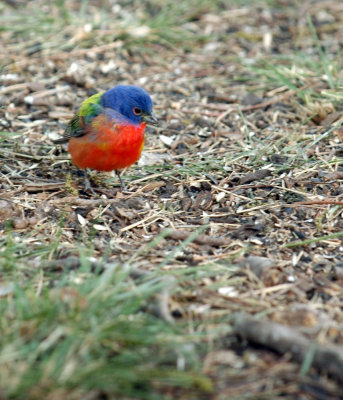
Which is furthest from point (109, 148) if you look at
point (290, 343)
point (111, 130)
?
point (290, 343)

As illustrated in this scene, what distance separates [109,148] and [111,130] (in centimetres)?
13

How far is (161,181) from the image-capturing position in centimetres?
466

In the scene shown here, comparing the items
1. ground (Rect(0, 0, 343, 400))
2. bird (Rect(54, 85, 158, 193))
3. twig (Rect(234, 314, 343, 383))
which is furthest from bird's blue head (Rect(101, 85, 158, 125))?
twig (Rect(234, 314, 343, 383))

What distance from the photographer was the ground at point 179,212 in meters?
2.62

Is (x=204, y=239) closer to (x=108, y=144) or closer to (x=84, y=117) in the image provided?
(x=108, y=144)

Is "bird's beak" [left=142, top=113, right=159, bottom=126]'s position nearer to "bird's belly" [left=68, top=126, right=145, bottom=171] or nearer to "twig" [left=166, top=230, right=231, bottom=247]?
"bird's belly" [left=68, top=126, right=145, bottom=171]

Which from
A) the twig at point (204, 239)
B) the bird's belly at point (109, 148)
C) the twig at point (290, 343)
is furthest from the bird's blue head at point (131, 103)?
the twig at point (290, 343)

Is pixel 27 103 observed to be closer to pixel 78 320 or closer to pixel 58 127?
pixel 58 127

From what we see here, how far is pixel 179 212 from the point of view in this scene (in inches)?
167

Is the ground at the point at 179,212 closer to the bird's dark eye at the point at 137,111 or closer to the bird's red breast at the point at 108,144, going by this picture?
the bird's red breast at the point at 108,144

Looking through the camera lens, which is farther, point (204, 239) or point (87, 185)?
point (87, 185)

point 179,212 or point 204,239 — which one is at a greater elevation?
point 204,239

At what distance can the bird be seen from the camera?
4.42 meters

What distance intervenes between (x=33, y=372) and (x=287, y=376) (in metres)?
1.04
